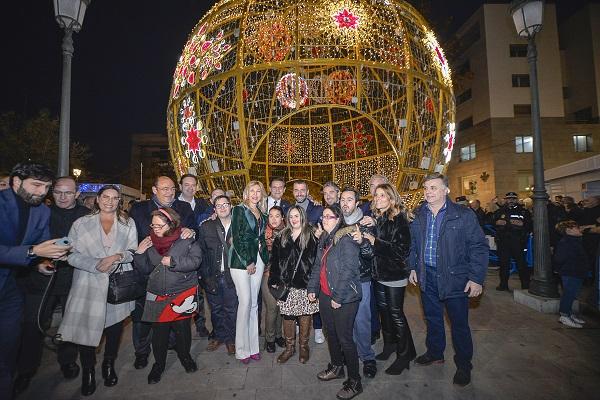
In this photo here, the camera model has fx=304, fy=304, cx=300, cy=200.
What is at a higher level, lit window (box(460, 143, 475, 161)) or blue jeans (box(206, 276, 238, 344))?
lit window (box(460, 143, 475, 161))

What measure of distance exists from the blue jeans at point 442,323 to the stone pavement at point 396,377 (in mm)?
215

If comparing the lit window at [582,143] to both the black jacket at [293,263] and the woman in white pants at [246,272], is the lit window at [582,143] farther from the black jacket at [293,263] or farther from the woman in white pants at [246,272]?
the woman in white pants at [246,272]

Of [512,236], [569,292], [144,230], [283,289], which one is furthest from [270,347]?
[512,236]

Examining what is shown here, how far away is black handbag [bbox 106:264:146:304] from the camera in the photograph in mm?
Result: 2957

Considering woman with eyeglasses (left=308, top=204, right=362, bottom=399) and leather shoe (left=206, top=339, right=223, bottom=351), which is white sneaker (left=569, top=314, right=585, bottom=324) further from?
leather shoe (left=206, top=339, right=223, bottom=351)

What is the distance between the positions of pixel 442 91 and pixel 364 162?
3421 millimetres

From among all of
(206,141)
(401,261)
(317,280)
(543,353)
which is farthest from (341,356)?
(206,141)

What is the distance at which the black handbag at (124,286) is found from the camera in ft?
9.70

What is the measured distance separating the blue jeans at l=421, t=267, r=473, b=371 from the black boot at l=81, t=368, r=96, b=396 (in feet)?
11.2

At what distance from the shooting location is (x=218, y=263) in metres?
3.68

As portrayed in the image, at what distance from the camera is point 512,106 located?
2277 centimetres

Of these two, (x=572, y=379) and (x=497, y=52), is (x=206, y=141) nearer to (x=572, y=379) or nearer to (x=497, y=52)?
(x=572, y=379)

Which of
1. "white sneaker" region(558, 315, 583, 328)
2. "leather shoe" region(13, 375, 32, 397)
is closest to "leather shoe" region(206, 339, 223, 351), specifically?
"leather shoe" region(13, 375, 32, 397)

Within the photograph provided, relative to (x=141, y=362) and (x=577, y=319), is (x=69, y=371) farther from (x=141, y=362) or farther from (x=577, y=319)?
(x=577, y=319)
